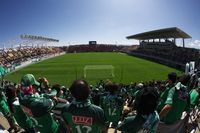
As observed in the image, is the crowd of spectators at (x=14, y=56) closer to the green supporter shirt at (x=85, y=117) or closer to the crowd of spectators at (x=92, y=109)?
the crowd of spectators at (x=92, y=109)

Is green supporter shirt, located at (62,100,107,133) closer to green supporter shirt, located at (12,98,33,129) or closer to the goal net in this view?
green supporter shirt, located at (12,98,33,129)

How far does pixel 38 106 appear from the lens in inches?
176

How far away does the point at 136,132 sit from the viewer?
3.37m

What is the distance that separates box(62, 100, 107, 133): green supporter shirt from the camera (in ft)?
12.2

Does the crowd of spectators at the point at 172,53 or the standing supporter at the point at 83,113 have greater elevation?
the standing supporter at the point at 83,113

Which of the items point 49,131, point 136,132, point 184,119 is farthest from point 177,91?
point 49,131

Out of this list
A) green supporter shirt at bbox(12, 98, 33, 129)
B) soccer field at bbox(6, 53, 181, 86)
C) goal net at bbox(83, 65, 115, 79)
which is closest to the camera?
green supporter shirt at bbox(12, 98, 33, 129)

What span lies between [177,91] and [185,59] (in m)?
42.9

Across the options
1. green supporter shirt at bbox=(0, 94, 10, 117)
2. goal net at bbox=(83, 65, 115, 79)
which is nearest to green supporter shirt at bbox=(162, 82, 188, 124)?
green supporter shirt at bbox=(0, 94, 10, 117)

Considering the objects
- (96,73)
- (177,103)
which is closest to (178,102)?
(177,103)

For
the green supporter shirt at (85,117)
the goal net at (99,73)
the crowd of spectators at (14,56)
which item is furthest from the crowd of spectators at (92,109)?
the crowd of spectators at (14,56)

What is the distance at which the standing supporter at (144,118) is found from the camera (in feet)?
11.1

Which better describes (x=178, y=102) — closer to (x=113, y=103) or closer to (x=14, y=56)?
(x=113, y=103)

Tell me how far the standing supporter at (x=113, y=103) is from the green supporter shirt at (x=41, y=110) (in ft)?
4.86
